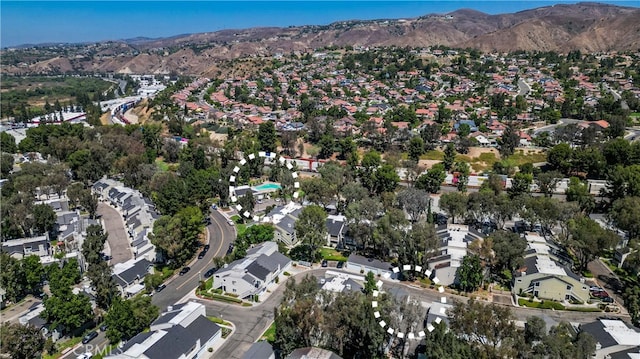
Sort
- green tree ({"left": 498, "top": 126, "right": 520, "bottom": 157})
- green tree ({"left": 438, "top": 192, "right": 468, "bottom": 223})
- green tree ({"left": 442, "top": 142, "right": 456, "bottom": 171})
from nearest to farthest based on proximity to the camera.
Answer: green tree ({"left": 438, "top": 192, "right": 468, "bottom": 223}), green tree ({"left": 442, "top": 142, "right": 456, "bottom": 171}), green tree ({"left": 498, "top": 126, "right": 520, "bottom": 157})

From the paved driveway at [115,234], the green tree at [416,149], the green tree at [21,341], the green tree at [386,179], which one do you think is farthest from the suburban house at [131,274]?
the green tree at [416,149]

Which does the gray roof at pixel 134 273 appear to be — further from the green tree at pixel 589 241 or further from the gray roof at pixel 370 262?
the green tree at pixel 589 241

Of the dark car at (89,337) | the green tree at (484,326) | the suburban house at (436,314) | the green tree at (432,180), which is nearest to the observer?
the green tree at (484,326)

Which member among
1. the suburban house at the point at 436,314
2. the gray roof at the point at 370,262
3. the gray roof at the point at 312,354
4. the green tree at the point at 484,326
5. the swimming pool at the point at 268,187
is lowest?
the gray roof at the point at 370,262

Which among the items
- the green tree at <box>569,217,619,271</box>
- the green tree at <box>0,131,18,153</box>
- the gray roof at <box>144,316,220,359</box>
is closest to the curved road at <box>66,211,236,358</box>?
the gray roof at <box>144,316,220,359</box>

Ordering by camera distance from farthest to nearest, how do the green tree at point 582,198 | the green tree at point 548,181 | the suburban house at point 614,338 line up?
the green tree at point 548,181, the green tree at point 582,198, the suburban house at point 614,338

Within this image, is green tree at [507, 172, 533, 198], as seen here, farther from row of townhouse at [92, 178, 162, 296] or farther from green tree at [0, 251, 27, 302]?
green tree at [0, 251, 27, 302]

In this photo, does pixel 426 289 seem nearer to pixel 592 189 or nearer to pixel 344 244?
pixel 344 244
